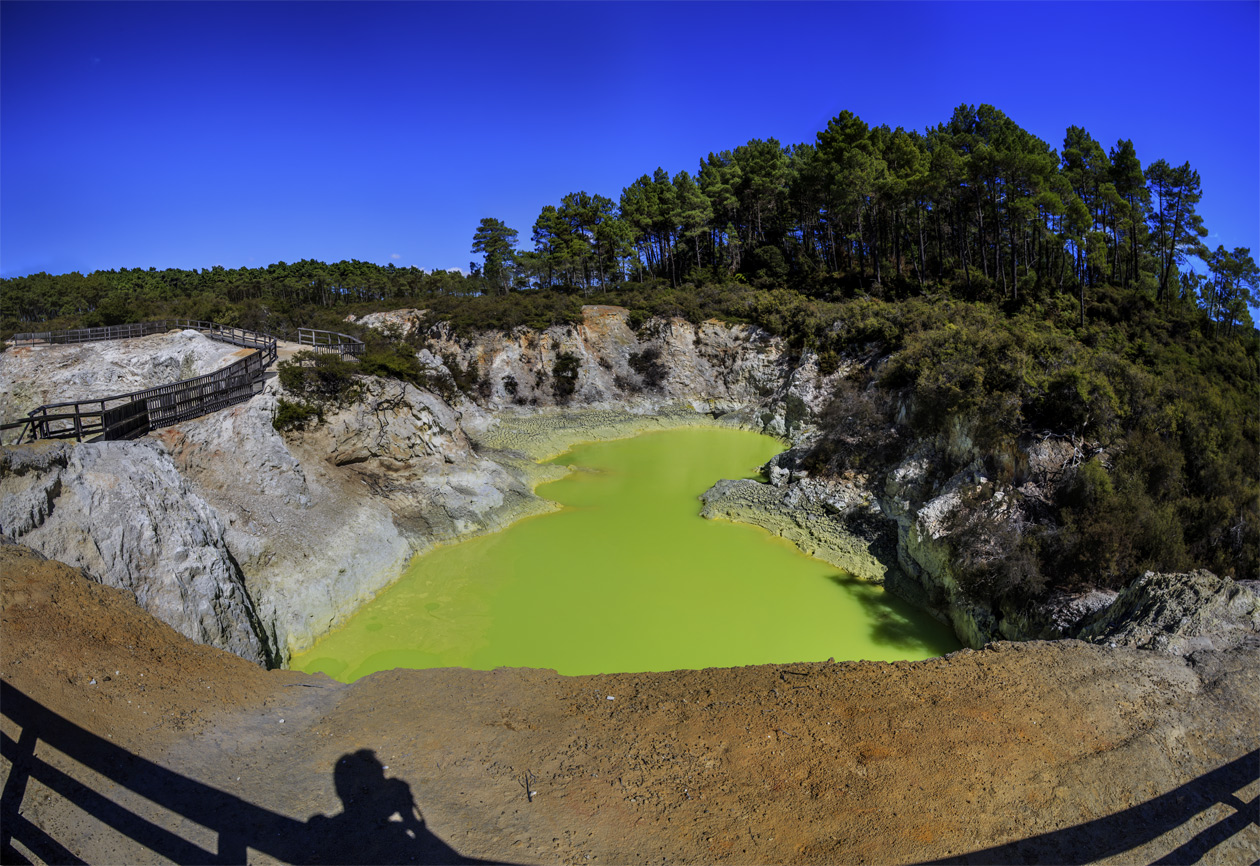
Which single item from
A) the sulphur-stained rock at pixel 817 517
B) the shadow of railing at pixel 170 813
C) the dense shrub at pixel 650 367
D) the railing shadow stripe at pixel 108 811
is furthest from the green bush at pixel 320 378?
the dense shrub at pixel 650 367

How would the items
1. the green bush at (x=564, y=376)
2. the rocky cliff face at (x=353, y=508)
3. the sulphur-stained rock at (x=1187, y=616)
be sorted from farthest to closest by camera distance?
the green bush at (x=564, y=376) < the rocky cliff face at (x=353, y=508) < the sulphur-stained rock at (x=1187, y=616)

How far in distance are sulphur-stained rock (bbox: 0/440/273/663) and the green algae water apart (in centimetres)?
225

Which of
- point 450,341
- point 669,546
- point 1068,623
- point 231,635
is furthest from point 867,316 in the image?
point 231,635

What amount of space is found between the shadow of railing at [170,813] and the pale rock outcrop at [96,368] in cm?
2007

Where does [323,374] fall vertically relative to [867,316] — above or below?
below

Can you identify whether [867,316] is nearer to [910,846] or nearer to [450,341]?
[450,341]

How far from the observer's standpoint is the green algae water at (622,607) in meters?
13.3

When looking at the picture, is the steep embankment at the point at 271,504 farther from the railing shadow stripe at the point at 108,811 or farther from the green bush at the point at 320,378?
the railing shadow stripe at the point at 108,811

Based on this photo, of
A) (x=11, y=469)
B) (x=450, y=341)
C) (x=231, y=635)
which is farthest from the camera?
(x=450, y=341)

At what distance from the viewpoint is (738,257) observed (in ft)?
187

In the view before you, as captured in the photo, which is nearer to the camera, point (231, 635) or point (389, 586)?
point (231, 635)

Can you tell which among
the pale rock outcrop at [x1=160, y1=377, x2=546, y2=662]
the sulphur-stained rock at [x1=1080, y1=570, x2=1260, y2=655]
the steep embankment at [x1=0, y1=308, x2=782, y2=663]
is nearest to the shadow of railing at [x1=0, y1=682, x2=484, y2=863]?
the steep embankment at [x1=0, y1=308, x2=782, y2=663]

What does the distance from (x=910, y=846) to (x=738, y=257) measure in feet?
182

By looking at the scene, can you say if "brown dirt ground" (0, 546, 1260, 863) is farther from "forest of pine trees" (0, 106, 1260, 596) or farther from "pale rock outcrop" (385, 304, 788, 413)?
"pale rock outcrop" (385, 304, 788, 413)
